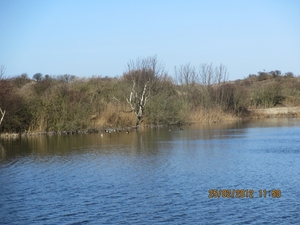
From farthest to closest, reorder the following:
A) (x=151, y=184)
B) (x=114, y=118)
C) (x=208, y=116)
Result: (x=208, y=116)
(x=114, y=118)
(x=151, y=184)

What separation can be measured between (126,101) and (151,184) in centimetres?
2968

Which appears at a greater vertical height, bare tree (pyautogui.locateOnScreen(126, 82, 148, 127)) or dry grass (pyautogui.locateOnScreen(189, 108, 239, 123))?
bare tree (pyautogui.locateOnScreen(126, 82, 148, 127))

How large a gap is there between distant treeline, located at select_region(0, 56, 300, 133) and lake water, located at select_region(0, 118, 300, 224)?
9661mm

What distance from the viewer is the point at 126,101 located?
149ft

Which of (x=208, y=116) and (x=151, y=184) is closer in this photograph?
(x=151, y=184)

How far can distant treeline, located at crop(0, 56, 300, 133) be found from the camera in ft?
121
